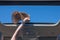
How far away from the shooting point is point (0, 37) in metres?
0.81

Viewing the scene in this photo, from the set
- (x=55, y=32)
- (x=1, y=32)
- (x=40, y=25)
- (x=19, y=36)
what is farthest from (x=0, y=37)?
(x=55, y=32)

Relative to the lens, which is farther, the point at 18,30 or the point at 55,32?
the point at 55,32

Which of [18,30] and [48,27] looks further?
[48,27]

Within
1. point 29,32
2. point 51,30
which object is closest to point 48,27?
point 51,30

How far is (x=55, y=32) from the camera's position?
849 mm

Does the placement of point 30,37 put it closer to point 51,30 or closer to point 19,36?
point 19,36

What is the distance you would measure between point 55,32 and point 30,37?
22 cm

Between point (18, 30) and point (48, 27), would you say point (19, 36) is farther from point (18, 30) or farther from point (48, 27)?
point (48, 27)

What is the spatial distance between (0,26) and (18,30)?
0.18m

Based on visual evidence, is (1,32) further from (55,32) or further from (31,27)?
(55,32)

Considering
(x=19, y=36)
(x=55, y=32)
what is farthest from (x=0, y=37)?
(x=55, y=32)

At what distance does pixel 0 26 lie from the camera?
831 millimetres

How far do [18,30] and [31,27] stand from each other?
116mm

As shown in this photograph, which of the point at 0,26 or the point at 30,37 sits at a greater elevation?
the point at 0,26
